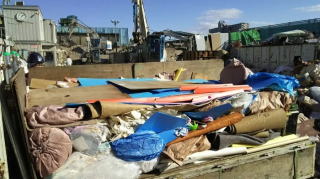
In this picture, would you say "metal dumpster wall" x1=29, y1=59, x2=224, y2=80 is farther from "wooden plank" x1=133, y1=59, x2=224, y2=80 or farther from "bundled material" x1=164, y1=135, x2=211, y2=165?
"bundled material" x1=164, y1=135, x2=211, y2=165

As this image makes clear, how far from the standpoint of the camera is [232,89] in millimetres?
3557

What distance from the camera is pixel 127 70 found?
5000 mm

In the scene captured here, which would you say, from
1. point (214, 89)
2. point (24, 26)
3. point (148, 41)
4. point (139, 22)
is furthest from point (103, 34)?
point (214, 89)

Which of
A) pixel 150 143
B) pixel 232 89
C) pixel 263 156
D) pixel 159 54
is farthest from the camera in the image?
pixel 159 54

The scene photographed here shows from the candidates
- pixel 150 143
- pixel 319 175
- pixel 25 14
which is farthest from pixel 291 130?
pixel 25 14

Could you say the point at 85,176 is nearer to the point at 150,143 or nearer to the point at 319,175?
the point at 150,143

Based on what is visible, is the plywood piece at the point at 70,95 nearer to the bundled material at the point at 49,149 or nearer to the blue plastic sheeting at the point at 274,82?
the bundled material at the point at 49,149

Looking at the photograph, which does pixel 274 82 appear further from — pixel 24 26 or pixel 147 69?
pixel 24 26

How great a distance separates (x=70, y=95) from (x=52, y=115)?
2.38 feet

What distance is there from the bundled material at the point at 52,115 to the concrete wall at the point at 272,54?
12.2m

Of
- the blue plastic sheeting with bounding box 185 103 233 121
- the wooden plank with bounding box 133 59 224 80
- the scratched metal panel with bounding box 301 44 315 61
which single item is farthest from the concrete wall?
the blue plastic sheeting with bounding box 185 103 233 121

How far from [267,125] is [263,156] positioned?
14.9 inches

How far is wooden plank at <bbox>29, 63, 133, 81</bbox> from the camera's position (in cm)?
464

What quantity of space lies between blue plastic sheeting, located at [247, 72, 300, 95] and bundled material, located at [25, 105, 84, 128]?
93.7 inches
